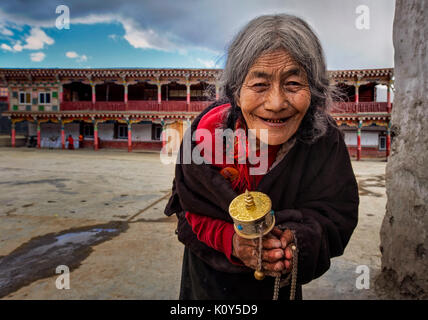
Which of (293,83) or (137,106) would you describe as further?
(137,106)

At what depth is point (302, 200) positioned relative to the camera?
1.24 metres

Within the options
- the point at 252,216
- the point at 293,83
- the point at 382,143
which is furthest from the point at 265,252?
the point at 382,143

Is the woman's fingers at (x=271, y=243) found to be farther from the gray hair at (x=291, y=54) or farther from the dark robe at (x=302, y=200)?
the gray hair at (x=291, y=54)

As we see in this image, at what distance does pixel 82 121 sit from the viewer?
22.8 meters

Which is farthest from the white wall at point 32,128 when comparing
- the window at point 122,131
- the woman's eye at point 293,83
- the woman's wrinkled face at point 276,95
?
the woman's eye at point 293,83

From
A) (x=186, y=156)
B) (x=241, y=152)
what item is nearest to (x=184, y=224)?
(x=186, y=156)

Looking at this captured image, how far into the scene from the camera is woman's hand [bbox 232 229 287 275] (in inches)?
40.7

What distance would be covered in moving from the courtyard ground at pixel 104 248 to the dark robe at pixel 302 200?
1.55m

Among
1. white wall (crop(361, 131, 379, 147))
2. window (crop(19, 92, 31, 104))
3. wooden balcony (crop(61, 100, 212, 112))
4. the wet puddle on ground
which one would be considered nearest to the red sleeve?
the wet puddle on ground

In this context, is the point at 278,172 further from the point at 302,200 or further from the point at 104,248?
the point at 104,248

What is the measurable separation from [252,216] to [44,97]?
25206 mm
